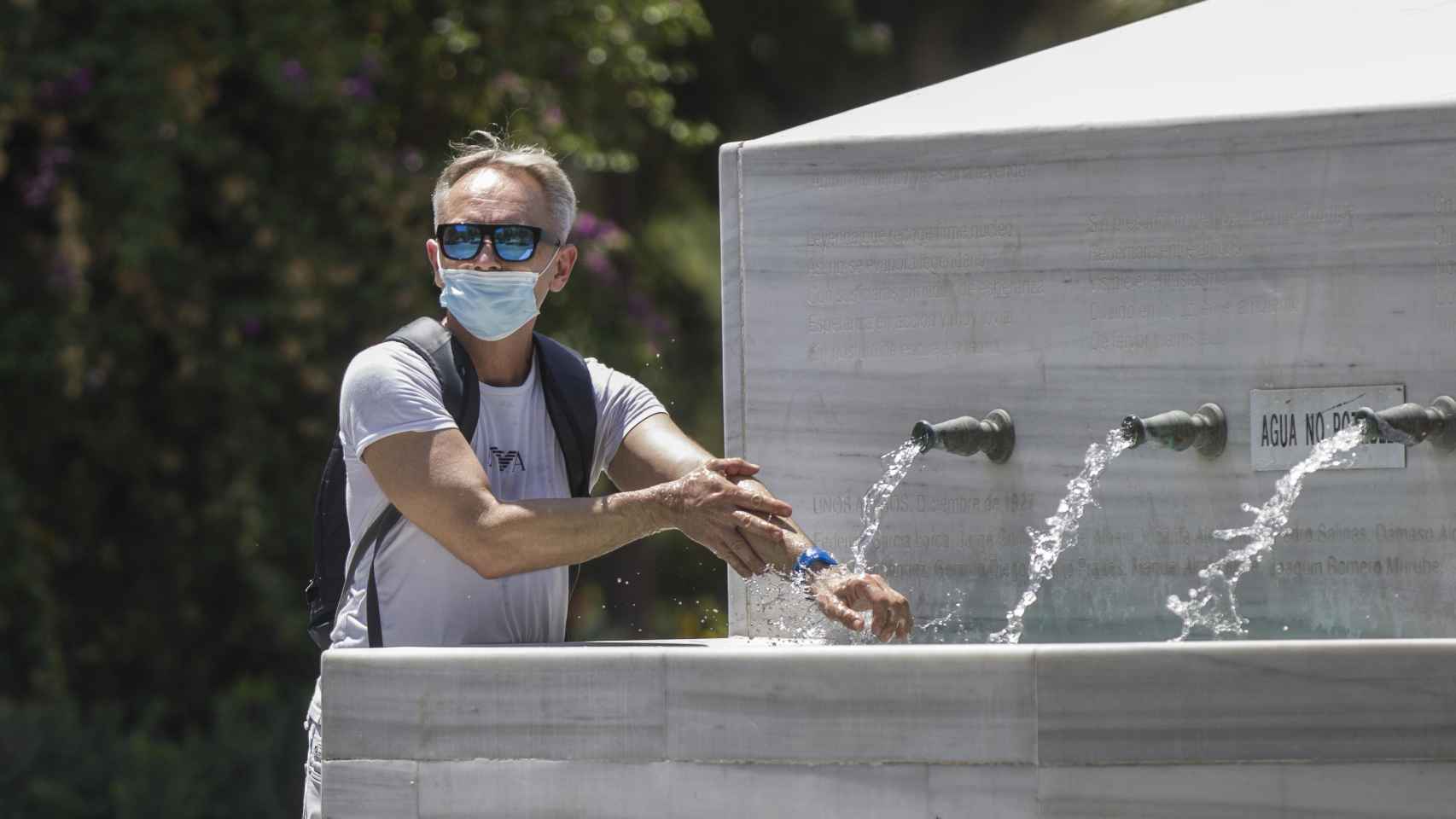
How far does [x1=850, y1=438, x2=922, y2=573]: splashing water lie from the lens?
185 inches

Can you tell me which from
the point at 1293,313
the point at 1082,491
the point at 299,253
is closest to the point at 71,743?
the point at 299,253

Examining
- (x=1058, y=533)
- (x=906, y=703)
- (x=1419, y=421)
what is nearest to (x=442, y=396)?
(x=906, y=703)

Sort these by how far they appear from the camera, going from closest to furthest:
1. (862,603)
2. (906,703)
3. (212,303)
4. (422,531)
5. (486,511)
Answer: (906,703), (486,511), (422,531), (862,603), (212,303)

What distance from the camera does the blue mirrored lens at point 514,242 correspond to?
3939 millimetres

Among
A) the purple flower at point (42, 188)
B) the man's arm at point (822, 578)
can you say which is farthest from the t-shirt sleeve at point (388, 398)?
the purple flower at point (42, 188)

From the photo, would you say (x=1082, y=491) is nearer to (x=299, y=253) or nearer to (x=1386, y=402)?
(x=1386, y=402)

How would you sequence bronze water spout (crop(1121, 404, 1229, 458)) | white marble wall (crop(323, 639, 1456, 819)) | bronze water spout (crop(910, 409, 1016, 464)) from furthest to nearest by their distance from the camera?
bronze water spout (crop(910, 409, 1016, 464)) < bronze water spout (crop(1121, 404, 1229, 458)) < white marble wall (crop(323, 639, 1456, 819))

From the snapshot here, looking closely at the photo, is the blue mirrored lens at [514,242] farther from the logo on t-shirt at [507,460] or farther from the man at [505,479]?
the logo on t-shirt at [507,460]

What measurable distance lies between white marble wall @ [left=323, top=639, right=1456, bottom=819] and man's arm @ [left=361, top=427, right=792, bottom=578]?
0.17 m

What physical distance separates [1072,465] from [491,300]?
1390 millimetres

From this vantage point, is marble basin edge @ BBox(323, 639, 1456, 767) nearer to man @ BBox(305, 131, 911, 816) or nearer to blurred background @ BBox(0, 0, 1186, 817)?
man @ BBox(305, 131, 911, 816)

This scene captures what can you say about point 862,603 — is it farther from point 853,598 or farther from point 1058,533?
point 1058,533

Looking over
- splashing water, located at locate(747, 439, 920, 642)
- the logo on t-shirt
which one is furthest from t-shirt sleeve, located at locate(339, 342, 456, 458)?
splashing water, located at locate(747, 439, 920, 642)

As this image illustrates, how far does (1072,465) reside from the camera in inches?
180
